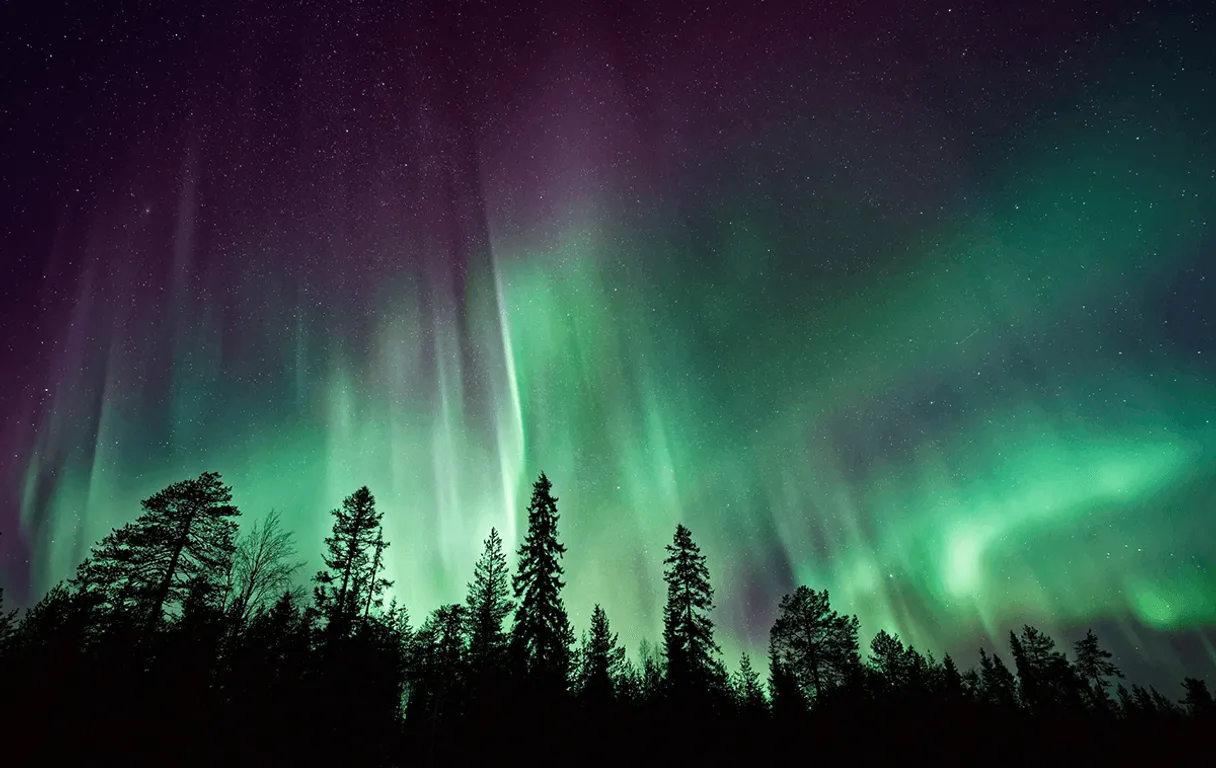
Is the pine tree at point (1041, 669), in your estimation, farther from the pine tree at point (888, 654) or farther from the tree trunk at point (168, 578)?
the tree trunk at point (168, 578)

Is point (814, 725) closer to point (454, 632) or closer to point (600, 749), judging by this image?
point (600, 749)

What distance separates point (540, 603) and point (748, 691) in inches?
582

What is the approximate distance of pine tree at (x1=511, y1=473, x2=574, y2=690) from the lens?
105 feet

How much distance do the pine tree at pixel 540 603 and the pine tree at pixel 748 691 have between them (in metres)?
10.6

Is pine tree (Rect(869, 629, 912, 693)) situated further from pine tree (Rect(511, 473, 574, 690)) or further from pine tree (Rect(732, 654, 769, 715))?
pine tree (Rect(511, 473, 574, 690))

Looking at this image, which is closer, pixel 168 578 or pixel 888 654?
pixel 168 578

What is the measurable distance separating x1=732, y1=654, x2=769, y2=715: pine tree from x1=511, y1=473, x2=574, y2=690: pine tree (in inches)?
418

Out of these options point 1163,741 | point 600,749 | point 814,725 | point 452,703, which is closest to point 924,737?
point 814,725

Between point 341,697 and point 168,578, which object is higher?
point 168,578

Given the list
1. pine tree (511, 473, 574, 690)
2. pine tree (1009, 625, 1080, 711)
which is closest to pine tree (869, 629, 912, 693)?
pine tree (1009, 625, 1080, 711)

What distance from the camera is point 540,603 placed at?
3350cm

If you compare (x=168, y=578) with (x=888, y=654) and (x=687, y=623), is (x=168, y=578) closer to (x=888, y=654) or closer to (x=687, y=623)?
(x=687, y=623)

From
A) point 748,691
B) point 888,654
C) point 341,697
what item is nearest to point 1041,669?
point 888,654

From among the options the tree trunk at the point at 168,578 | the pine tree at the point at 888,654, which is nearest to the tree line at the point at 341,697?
the tree trunk at the point at 168,578
